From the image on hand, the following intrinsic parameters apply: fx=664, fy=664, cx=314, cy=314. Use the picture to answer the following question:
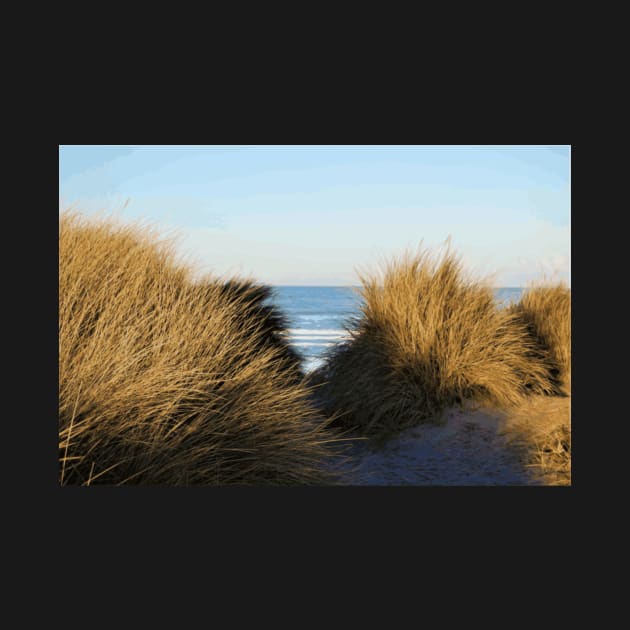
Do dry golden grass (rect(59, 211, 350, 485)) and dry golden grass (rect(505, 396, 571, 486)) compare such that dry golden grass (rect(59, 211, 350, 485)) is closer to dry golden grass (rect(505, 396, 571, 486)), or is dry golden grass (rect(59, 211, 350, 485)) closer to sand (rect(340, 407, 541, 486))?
sand (rect(340, 407, 541, 486))

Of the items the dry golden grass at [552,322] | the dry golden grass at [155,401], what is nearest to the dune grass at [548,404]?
the dry golden grass at [552,322]

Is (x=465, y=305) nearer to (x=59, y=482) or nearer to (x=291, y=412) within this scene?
(x=291, y=412)

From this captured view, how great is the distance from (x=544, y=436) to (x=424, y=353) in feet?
3.69

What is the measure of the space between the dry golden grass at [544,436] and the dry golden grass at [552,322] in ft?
1.22

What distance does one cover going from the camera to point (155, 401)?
2836 millimetres

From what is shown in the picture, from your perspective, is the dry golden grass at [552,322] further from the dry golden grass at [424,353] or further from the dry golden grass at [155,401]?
the dry golden grass at [155,401]

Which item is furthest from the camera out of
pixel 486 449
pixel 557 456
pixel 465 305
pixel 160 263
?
pixel 465 305

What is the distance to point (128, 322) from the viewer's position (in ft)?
11.1

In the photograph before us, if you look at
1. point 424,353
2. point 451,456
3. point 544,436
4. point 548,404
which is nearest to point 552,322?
point 548,404

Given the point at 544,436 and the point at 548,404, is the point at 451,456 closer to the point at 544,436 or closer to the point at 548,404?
the point at 544,436

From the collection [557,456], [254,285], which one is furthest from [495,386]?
[254,285]

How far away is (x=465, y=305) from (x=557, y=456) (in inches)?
64.4

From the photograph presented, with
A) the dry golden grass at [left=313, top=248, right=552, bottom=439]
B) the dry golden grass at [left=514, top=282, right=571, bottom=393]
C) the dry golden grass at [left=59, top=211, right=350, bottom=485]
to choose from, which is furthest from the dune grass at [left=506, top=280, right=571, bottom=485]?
the dry golden grass at [left=59, top=211, right=350, bottom=485]

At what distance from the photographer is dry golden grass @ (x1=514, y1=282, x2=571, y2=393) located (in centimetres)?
534
